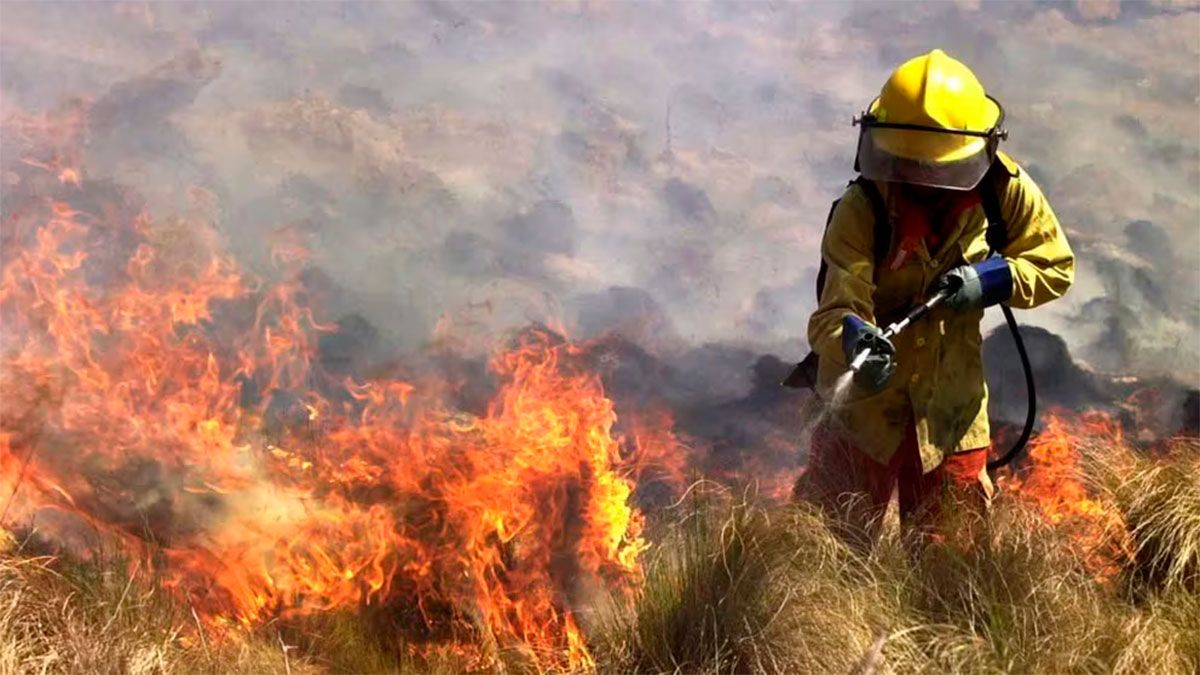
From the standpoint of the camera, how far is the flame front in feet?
14.8

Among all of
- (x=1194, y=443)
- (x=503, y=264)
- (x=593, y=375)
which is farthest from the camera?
(x=503, y=264)

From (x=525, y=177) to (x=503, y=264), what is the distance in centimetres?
54

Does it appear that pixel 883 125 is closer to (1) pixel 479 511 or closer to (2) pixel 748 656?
(2) pixel 748 656

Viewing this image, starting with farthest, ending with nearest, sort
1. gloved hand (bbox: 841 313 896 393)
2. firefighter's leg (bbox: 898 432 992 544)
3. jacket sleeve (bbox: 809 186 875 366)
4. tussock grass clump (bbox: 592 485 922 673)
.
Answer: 1. firefighter's leg (bbox: 898 432 992 544)
2. jacket sleeve (bbox: 809 186 875 366)
3. tussock grass clump (bbox: 592 485 922 673)
4. gloved hand (bbox: 841 313 896 393)

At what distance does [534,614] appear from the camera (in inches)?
173

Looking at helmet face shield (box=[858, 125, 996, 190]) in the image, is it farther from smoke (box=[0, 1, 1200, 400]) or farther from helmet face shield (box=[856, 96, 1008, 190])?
smoke (box=[0, 1, 1200, 400])

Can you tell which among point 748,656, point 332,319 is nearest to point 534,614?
point 748,656

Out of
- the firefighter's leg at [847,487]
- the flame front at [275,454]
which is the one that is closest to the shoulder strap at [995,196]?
the firefighter's leg at [847,487]

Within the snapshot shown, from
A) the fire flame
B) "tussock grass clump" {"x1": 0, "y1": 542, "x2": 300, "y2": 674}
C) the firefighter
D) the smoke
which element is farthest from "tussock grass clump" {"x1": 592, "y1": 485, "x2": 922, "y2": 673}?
the smoke

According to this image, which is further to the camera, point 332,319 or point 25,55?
point 25,55

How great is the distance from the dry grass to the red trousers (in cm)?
9

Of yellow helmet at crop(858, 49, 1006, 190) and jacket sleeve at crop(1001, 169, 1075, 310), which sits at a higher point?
yellow helmet at crop(858, 49, 1006, 190)

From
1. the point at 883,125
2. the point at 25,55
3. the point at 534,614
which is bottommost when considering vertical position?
the point at 534,614

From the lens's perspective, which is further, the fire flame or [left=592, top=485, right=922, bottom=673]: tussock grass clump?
the fire flame
